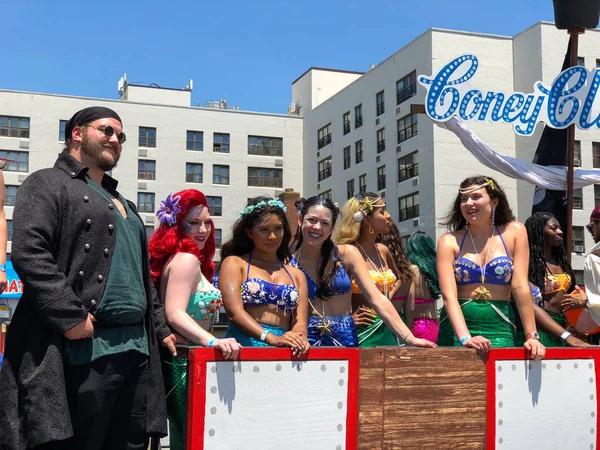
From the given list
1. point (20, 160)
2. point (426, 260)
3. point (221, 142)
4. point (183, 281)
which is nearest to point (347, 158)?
point (221, 142)

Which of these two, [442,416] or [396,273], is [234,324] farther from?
[396,273]

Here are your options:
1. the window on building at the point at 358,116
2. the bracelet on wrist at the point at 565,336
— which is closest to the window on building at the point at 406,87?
the window on building at the point at 358,116

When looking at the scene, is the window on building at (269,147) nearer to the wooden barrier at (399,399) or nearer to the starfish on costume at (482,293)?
the starfish on costume at (482,293)

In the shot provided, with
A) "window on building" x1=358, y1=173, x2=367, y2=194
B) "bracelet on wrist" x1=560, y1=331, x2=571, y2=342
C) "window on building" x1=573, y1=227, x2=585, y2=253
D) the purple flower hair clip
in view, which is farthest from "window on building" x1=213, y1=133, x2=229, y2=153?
the purple flower hair clip

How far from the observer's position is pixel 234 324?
448 cm

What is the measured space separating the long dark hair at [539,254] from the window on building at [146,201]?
159ft

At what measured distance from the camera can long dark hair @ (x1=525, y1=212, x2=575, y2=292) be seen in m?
6.23

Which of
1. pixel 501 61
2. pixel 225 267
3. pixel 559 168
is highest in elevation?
pixel 501 61

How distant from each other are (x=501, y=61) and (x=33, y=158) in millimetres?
30300

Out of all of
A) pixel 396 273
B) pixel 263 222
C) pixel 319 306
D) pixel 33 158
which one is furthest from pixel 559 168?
pixel 33 158

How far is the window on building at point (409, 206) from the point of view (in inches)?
1651

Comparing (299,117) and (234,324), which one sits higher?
(299,117)

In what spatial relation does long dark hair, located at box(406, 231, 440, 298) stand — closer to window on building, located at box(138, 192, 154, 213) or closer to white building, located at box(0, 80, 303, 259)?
white building, located at box(0, 80, 303, 259)

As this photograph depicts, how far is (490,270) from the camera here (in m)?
4.90
